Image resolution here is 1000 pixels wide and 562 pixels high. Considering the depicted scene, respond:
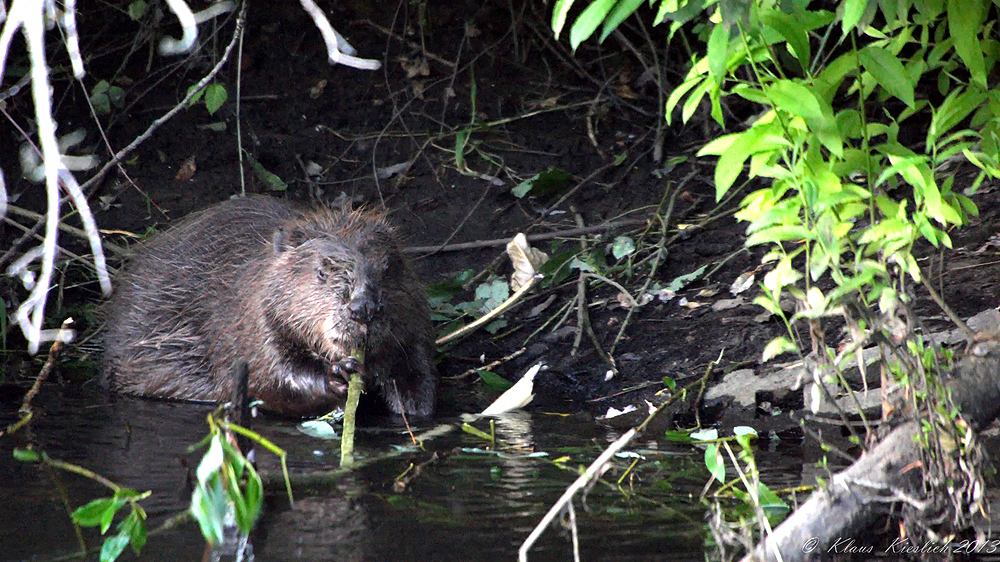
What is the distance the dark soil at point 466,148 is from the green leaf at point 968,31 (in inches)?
79.2

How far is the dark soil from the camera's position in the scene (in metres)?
4.67

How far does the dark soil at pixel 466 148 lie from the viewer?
4.67 m

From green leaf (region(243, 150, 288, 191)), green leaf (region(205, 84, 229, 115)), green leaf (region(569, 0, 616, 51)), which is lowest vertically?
green leaf (region(569, 0, 616, 51))

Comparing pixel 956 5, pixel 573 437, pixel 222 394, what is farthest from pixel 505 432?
pixel 956 5

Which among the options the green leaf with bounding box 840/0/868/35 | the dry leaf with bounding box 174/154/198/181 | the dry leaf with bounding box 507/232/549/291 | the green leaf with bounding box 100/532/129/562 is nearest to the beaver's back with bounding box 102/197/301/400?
the dry leaf with bounding box 507/232/549/291

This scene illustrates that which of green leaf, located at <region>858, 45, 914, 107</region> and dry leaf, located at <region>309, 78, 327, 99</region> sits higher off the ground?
dry leaf, located at <region>309, 78, 327, 99</region>

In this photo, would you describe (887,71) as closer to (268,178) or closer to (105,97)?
(268,178)

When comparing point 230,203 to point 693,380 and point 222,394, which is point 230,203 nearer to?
point 222,394

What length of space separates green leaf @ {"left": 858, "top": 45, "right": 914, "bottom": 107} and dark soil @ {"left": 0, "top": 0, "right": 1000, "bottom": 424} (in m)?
1.99

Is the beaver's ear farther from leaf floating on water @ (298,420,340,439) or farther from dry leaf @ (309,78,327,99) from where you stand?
dry leaf @ (309,78,327,99)

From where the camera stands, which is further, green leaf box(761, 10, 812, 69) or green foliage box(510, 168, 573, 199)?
green foliage box(510, 168, 573, 199)

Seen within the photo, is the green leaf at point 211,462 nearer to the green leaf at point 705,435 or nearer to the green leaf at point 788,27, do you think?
the green leaf at point 788,27

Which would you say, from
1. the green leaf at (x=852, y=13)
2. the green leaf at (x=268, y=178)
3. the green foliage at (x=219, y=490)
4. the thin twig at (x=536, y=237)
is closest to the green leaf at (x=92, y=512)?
the green foliage at (x=219, y=490)

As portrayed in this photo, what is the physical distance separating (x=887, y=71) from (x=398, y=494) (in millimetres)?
1497
